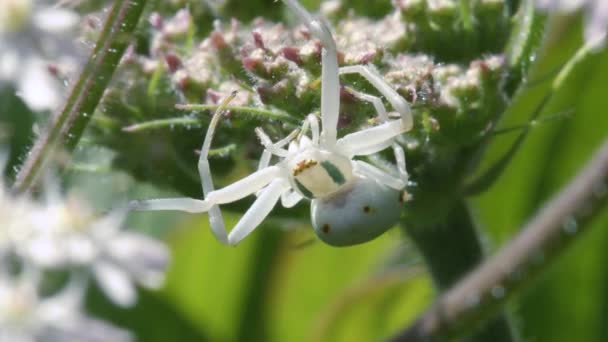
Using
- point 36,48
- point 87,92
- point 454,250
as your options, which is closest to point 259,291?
point 454,250

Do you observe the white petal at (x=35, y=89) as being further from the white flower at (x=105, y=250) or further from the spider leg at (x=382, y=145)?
the spider leg at (x=382, y=145)

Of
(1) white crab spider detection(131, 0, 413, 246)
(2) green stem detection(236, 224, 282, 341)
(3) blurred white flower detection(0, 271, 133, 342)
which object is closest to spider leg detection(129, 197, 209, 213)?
(1) white crab spider detection(131, 0, 413, 246)

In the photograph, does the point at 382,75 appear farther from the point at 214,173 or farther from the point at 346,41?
the point at 214,173

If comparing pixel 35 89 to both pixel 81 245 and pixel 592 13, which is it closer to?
pixel 81 245

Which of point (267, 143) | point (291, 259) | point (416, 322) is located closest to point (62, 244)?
point (267, 143)

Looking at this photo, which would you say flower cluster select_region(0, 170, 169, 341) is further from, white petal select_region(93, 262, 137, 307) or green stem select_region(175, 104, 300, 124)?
green stem select_region(175, 104, 300, 124)

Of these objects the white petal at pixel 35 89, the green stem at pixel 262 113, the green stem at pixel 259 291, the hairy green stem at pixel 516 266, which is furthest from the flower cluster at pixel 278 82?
the green stem at pixel 259 291

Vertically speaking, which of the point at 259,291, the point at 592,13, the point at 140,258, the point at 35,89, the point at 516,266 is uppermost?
the point at 35,89
